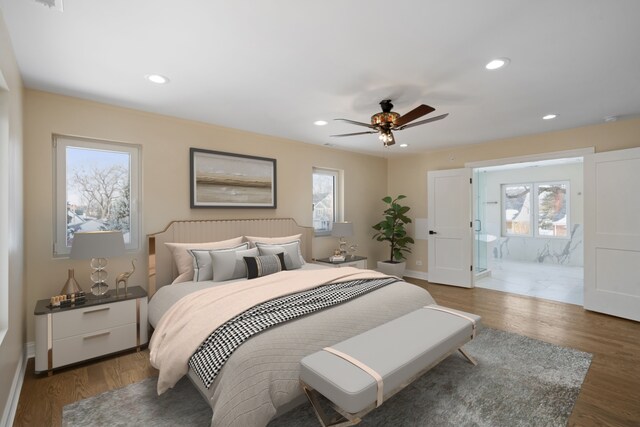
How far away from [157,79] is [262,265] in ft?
6.53

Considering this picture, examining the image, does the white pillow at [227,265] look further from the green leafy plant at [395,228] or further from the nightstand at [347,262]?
the green leafy plant at [395,228]

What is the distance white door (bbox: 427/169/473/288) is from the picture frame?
296 cm

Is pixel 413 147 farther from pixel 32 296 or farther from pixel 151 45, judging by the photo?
pixel 32 296

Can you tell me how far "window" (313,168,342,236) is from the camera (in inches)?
211

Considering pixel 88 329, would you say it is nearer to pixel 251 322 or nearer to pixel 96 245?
pixel 96 245

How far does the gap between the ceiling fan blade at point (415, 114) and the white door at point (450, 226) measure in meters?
2.80

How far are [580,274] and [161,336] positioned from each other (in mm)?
7666

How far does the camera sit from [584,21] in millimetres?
1822

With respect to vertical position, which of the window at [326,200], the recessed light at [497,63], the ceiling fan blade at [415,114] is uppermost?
the recessed light at [497,63]

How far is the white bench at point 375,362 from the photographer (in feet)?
5.12

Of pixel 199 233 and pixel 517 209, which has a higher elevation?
pixel 517 209

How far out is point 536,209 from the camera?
775cm

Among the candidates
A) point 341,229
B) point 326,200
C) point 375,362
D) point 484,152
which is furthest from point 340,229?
point 375,362

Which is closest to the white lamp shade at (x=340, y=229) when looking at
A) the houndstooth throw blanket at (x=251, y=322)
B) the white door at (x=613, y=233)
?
the houndstooth throw blanket at (x=251, y=322)
